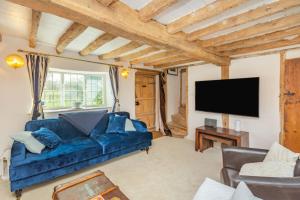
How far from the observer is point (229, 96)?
3.62 m

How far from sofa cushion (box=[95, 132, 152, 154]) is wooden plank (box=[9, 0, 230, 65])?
1890mm

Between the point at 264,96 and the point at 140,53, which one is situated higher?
the point at 140,53

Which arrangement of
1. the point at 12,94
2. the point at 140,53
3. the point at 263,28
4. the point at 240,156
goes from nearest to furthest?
the point at 240,156 → the point at 263,28 → the point at 12,94 → the point at 140,53

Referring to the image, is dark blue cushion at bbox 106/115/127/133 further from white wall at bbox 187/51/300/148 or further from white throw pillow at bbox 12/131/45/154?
white wall at bbox 187/51/300/148

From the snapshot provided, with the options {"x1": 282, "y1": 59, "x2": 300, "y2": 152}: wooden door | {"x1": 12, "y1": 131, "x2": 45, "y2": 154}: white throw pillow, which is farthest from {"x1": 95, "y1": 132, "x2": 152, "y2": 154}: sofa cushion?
{"x1": 282, "y1": 59, "x2": 300, "y2": 152}: wooden door

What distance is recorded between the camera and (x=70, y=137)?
10.3 feet

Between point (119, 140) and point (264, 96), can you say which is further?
point (264, 96)

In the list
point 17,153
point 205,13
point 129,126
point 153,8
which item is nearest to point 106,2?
point 153,8

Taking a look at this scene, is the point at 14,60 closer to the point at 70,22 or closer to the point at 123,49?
the point at 70,22

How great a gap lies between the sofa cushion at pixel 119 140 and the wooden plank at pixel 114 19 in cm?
189

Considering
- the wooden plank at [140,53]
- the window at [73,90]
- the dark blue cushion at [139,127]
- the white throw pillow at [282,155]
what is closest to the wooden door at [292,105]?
the white throw pillow at [282,155]

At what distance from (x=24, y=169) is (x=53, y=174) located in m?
0.39

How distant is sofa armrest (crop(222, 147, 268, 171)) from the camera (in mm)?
1970

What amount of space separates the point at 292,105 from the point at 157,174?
2.79 metres
